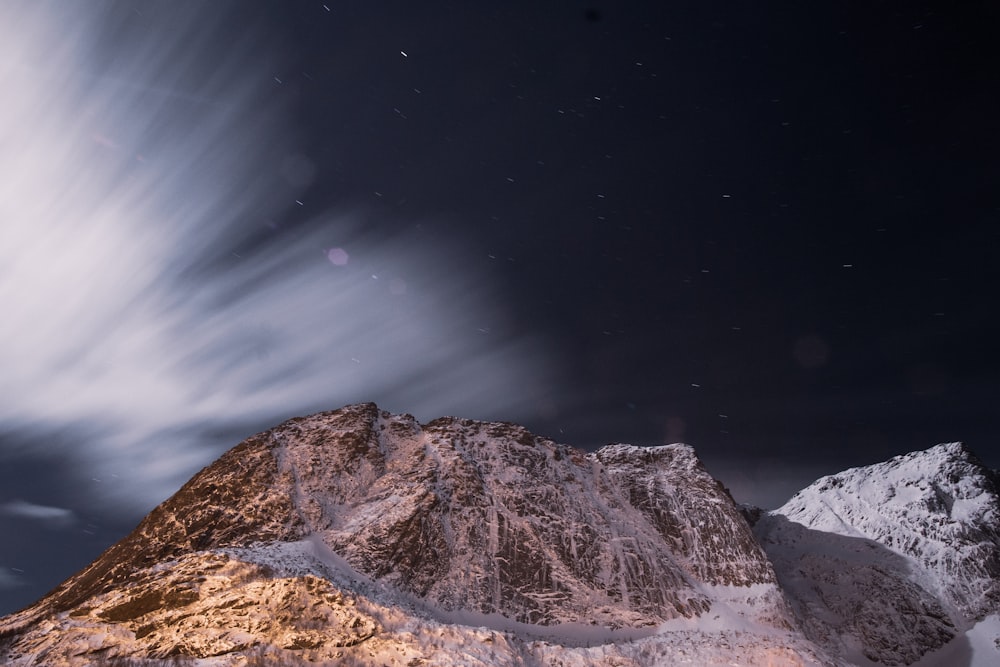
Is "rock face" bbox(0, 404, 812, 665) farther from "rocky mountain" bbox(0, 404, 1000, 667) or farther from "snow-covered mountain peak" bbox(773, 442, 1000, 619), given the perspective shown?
"snow-covered mountain peak" bbox(773, 442, 1000, 619)

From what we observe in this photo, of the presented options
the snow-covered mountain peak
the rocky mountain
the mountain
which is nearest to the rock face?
the rocky mountain

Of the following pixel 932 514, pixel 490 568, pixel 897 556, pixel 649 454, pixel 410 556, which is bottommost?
pixel 897 556

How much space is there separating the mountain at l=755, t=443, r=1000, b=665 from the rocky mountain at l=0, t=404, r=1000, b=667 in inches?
15.5

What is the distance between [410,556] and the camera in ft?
221

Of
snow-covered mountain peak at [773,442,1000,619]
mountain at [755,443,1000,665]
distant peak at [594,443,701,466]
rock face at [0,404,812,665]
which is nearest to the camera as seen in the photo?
rock face at [0,404,812,665]

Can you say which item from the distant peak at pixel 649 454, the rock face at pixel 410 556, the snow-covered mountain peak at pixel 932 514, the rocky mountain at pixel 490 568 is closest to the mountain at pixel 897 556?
the snow-covered mountain peak at pixel 932 514

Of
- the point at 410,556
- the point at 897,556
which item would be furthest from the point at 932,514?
the point at 410,556

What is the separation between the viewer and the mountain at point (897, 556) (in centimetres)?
8469

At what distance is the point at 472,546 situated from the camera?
235 ft

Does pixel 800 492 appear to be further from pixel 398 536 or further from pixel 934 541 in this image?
pixel 398 536

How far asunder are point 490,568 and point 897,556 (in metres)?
76.6

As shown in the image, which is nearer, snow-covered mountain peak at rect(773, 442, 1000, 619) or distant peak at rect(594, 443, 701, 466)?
snow-covered mountain peak at rect(773, 442, 1000, 619)

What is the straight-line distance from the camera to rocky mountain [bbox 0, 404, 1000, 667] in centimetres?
4884

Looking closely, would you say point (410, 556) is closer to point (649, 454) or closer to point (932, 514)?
point (649, 454)
